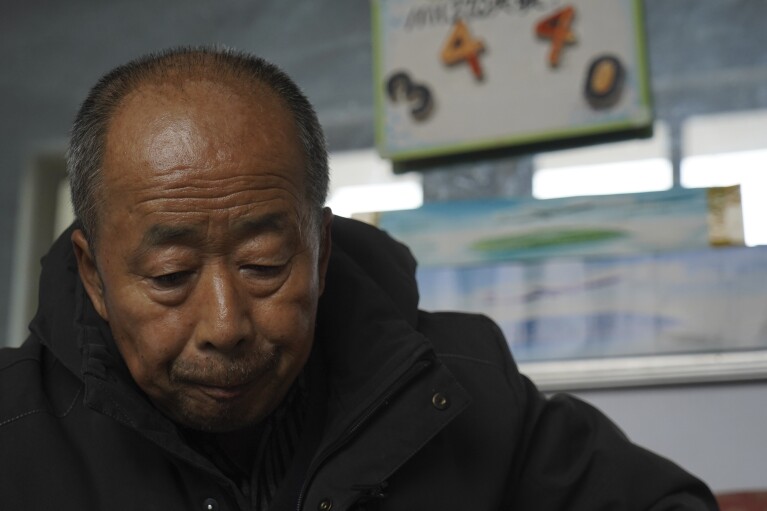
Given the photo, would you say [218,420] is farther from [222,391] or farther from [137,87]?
[137,87]

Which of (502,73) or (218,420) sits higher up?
(502,73)

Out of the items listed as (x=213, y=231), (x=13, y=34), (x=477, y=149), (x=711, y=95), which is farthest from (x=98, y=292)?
(x=13, y=34)

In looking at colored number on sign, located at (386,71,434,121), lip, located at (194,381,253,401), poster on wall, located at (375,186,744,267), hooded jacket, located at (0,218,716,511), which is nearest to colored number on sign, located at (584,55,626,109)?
poster on wall, located at (375,186,744,267)

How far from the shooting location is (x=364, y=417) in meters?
1.07

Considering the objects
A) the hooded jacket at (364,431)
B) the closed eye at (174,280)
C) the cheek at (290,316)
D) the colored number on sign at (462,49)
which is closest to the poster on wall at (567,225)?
the colored number on sign at (462,49)

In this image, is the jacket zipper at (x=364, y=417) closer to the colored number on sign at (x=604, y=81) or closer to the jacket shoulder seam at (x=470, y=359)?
the jacket shoulder seam at (x=470, y=359)

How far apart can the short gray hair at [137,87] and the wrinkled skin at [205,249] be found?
2 cm

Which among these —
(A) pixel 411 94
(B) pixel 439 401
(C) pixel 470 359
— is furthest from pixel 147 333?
(A) pixel 411 94

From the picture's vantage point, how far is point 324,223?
3.68 feet

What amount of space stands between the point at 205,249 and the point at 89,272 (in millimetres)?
209

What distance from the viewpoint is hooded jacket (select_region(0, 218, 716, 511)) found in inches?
40.0

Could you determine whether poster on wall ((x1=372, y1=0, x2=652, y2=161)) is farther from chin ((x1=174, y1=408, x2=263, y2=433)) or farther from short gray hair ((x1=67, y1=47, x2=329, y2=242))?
chin ((x1=174, y1=408, x2=263, y2=433))

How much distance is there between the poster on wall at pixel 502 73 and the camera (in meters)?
1.94

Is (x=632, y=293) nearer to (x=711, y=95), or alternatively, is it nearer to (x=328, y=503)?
(x=711, y=95)
